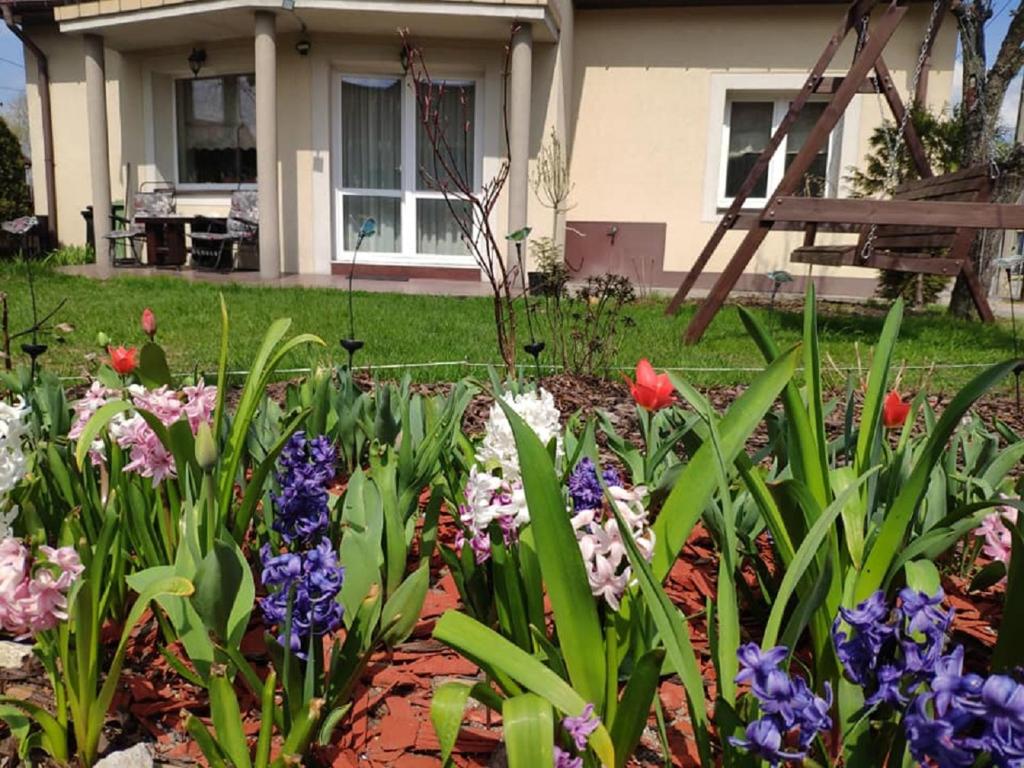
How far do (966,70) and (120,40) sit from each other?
963 cm

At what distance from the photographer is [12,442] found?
143 cm

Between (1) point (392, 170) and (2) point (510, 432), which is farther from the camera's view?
(1) point (392, 170)

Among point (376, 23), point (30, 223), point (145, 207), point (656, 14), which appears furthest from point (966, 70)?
point (145, 207)

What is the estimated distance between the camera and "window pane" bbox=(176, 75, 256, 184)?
433 inches

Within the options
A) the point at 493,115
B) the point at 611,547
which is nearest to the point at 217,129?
the point at 493,115

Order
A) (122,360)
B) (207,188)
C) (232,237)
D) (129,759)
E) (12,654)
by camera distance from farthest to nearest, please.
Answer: (207,188) → (232,237) → (122,360) → (12,654) → (129,759)

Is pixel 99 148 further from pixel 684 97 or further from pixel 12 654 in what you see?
pixel 12 654

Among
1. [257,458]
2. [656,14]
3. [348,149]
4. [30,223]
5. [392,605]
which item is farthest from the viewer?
[348,149]

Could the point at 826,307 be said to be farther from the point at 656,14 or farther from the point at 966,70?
the point at 656,14

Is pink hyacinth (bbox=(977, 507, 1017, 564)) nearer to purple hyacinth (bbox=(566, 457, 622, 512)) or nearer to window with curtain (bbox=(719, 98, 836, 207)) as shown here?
purple hyacinth (bbox=(566, 457, 622, 512))

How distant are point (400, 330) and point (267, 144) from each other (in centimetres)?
458

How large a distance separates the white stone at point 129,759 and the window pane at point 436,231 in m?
9.69

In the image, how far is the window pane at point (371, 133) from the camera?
34.7 ft

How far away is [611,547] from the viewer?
1104 millimetres
